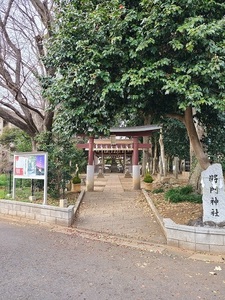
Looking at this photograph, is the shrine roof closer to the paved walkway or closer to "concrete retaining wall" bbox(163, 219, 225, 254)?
the paved walkway

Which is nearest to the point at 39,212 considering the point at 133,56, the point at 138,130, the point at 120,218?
the point at 120,218

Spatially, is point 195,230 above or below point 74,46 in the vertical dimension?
below

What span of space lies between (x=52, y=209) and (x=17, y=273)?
3539mm

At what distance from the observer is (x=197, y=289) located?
3828 mm

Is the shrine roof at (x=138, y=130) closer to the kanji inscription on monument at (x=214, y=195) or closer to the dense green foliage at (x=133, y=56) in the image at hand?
the dense green foliage at (x=133, y=56)

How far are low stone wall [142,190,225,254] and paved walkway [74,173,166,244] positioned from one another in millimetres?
483

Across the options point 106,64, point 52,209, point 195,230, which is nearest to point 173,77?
point 106,64

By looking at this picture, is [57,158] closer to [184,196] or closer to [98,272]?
[184,196]

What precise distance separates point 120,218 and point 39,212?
246cm

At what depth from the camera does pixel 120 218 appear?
8359 mm

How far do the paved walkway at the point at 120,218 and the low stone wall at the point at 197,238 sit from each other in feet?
1.58

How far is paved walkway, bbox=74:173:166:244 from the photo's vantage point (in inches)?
271

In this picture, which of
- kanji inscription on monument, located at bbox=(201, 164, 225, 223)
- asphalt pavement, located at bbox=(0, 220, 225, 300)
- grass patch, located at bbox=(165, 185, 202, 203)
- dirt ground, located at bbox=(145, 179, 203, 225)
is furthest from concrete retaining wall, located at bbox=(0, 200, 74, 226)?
grass patch, located at bbox=(165, 185, 202, 203)

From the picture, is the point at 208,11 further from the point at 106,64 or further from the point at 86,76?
the point at 86,76
